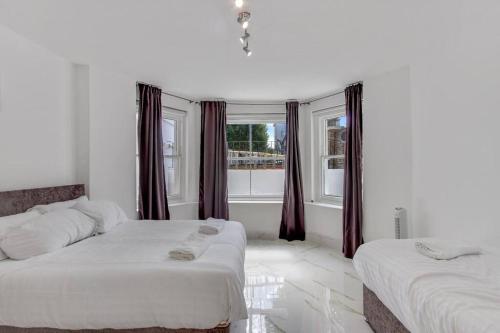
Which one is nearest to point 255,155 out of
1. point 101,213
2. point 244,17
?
point 101,213

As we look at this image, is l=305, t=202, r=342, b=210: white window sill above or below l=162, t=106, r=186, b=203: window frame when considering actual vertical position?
below

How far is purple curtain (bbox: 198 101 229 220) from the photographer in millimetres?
4730

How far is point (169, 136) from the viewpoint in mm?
4672

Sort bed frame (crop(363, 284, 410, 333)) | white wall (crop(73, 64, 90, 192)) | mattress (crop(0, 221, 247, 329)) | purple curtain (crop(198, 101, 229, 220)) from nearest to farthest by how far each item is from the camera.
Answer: mattress (crop(0, 221, 247, 329)) → bed frame (crop(363, 284, 410, 333)) → white wall (crop(73, 64, 90, 192)) → purple curtain (crop(198, 101, 229, 220))

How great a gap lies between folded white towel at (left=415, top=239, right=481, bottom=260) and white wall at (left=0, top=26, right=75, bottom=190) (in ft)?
11.0

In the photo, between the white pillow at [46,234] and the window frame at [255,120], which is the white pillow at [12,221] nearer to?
the white pillow at [46,234]

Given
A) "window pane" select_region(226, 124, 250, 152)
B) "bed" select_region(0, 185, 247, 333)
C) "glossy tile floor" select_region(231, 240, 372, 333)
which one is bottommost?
"glossy tile floor" select_region(231, 240, 372, 333)

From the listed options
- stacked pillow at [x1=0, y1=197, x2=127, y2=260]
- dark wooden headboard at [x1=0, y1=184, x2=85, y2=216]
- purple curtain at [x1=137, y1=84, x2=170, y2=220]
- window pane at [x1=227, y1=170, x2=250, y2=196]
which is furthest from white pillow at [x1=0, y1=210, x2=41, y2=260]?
window pane at [x1=227, y1=170, x2=250, y2=196]

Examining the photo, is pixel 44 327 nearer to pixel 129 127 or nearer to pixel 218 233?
pixel 218 233

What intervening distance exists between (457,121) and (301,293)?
2.19 metres

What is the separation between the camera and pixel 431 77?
296cm

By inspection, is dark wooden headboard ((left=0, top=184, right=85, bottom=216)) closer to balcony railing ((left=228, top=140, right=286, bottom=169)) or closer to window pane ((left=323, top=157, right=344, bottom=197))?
balcony railing ((left=228, top=140, right=286, bottom=169))

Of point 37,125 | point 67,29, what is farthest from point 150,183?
point 67,29

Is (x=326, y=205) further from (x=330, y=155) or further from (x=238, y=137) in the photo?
(x=238, y=137)
